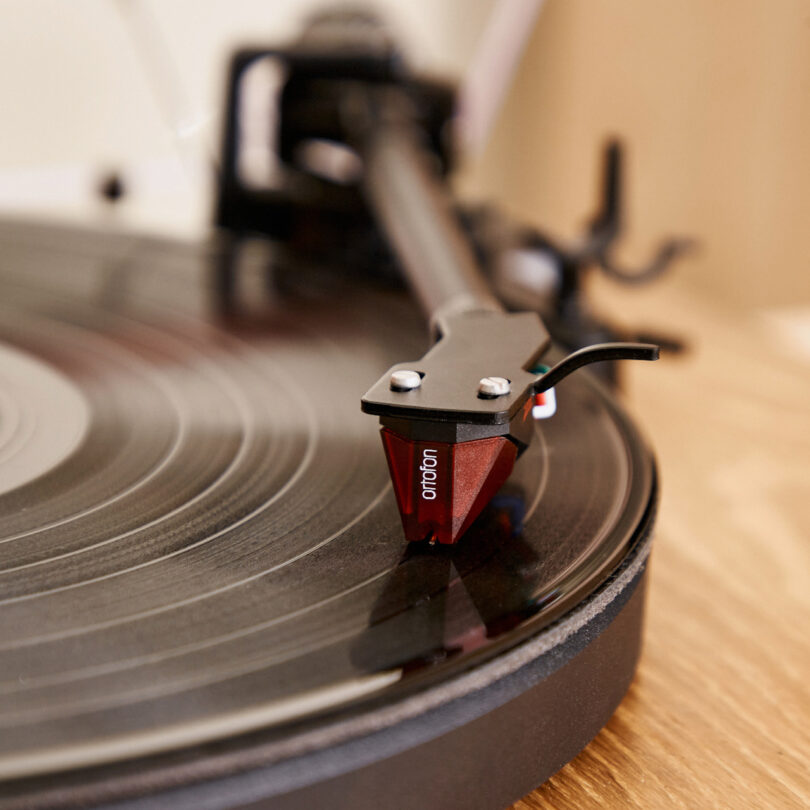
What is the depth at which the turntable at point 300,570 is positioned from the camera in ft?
0.99

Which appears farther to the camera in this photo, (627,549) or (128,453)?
(128,453)

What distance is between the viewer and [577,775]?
0.39 meters

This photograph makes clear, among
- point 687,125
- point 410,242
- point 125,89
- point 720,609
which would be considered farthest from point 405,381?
point 125,89

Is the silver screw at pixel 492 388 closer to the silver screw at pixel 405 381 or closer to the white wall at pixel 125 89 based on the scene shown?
the silver screw at pixel 405 381

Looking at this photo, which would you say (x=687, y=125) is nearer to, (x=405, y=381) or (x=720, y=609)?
(x=720, y=609)

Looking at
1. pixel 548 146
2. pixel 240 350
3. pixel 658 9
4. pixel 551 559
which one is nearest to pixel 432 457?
pixel 551 559

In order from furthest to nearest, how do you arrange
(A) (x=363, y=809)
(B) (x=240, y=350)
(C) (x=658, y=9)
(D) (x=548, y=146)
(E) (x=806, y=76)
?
1. (D) (x=548, y=146)
2. (C) (x=658, y=9)
3. (E) (x=806, y=76)
4. (B) (x=240, y=350)
5. (A) (x=363, y=809)

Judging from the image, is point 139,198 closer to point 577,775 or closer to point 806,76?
point 806,76

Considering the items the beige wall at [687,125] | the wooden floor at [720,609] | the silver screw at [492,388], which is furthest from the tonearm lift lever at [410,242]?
the beige wall at [687,125]

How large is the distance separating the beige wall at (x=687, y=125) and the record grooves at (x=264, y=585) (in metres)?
0.69

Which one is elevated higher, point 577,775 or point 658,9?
point 658,9

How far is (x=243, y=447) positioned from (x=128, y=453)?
2.5 inches

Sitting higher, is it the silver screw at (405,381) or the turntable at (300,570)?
the silver screw at (405,381)

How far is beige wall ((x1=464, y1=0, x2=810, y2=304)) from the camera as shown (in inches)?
45.4
